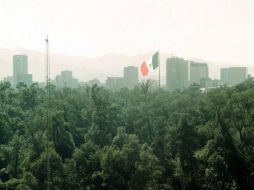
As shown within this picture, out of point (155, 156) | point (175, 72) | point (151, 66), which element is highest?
point (175, 72)

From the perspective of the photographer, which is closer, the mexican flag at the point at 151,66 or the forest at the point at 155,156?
the forest at the point at 155,156

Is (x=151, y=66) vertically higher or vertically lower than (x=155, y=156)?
higher

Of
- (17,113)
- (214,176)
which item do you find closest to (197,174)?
(214,176)

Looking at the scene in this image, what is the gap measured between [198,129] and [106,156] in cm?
742

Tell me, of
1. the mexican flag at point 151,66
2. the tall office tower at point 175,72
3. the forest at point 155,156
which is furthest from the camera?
the tall office tower at point 175,72

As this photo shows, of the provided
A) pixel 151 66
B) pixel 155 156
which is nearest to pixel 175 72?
pixel 151 66

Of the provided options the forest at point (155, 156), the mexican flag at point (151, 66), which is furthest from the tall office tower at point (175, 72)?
the forest at point (155, 156)

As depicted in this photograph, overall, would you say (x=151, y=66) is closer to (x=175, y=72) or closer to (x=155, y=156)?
(x=155, y=156)

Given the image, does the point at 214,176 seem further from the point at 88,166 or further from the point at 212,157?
the point at 88,166

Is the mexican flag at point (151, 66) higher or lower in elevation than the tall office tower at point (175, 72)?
lower

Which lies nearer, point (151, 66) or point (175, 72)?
point (151, 66)

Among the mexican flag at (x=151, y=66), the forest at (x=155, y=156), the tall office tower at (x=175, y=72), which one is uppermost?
the tall office tower at (x=175, y=72)

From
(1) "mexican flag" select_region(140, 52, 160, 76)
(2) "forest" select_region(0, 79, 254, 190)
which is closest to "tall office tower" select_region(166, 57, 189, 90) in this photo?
(1) "mexican flag" select_region(140, 52, 160, 76)

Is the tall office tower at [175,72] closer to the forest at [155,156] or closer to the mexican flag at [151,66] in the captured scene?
the mexican flag at [151,66]
